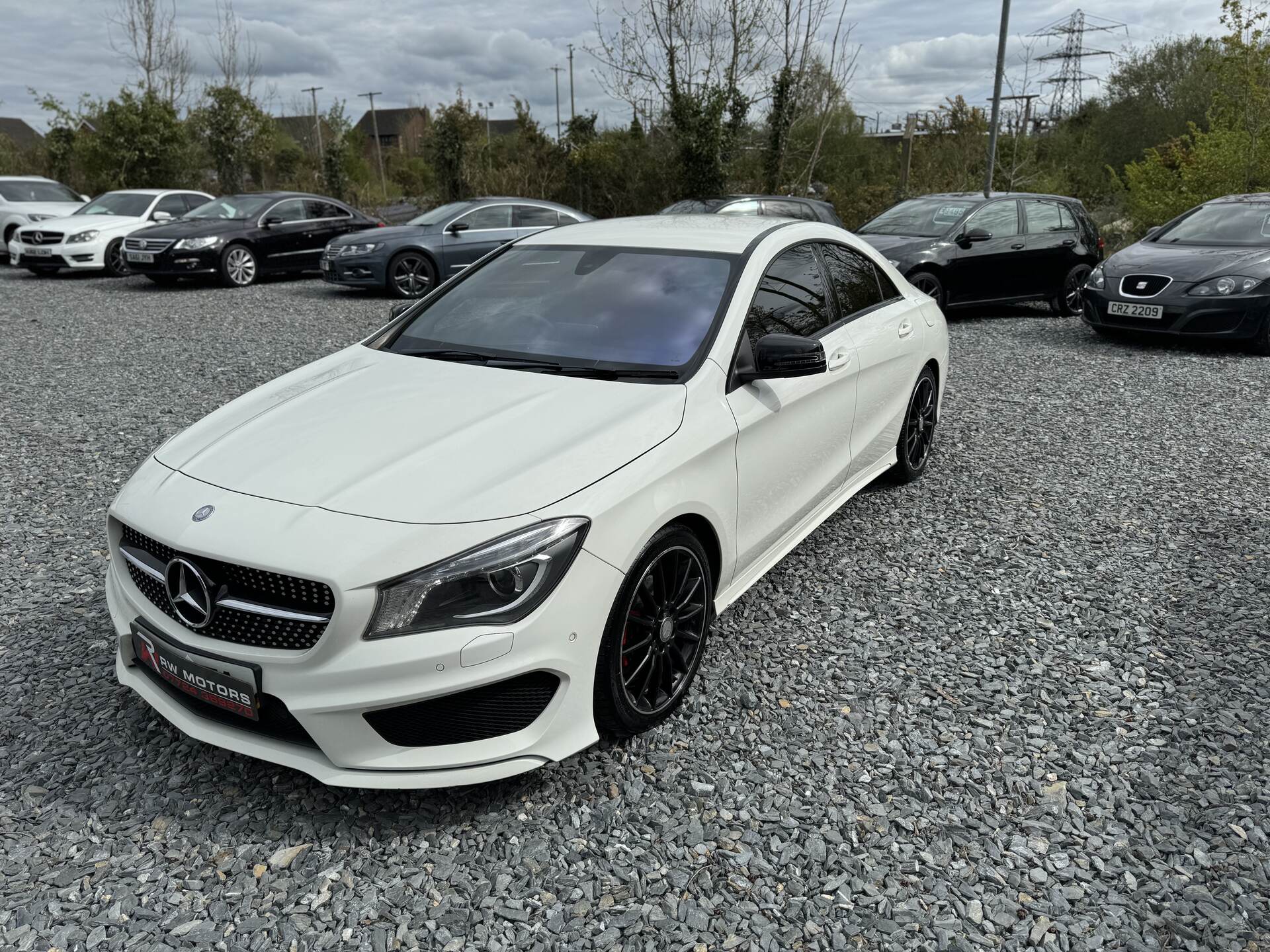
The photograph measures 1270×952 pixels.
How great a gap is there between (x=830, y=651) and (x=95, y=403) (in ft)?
21.6

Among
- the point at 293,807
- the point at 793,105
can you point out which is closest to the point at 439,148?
the point at 793,105

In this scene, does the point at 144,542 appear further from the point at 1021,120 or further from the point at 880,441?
the point at 1021,120

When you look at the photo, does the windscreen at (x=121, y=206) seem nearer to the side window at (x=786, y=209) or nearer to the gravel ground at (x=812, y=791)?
the side window at (x=786, y=209)

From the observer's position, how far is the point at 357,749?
2492 millimetres

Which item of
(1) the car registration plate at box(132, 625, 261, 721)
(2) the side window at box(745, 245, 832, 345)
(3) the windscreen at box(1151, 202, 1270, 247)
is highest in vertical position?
(3) the windscreen at box(1151, 202, 1270, 247)

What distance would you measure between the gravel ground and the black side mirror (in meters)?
1.13

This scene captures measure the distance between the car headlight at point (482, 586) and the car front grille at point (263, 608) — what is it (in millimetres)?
173

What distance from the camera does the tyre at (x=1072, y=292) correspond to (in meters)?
11.8

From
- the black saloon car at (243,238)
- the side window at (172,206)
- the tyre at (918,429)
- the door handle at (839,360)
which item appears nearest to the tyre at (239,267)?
the black saloon car at (243,238)

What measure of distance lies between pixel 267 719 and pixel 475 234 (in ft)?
39.2

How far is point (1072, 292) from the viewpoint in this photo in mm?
11812

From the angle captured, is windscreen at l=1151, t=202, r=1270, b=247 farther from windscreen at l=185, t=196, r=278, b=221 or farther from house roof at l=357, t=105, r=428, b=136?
house roof at l=357, t=105, r=428, b=136

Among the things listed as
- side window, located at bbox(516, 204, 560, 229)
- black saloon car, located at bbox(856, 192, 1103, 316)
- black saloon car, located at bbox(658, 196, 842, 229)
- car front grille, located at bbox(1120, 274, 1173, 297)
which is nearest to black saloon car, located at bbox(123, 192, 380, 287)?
side window, located at bbox(516, 204, 560, 229)

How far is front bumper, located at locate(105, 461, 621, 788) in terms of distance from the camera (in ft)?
7.91
